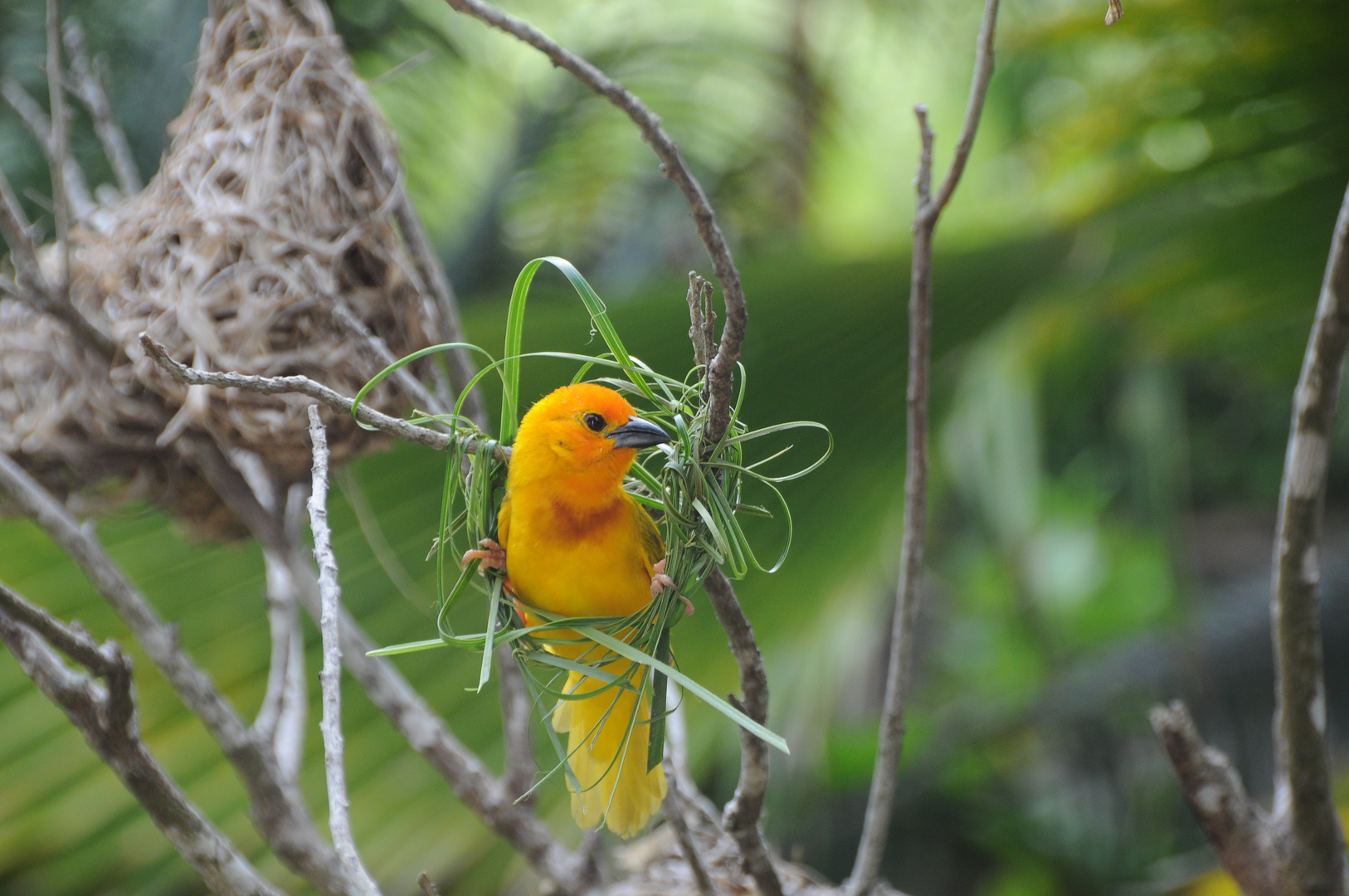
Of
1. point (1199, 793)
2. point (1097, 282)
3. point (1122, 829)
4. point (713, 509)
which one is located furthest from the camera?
point (1122, 829)

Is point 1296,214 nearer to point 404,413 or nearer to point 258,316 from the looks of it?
point 404,413

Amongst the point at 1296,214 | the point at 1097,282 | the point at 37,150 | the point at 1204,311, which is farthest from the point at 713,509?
the point at 37,150

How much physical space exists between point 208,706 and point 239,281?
0.52m

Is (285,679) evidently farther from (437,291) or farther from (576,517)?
(576,517)

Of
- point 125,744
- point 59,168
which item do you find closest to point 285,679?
point 125,744

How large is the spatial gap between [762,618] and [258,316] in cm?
80

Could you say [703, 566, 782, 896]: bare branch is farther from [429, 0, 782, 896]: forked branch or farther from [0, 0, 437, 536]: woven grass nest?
[0, 0, 437, 536]: woven grass nest

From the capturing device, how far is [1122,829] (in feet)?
8.90

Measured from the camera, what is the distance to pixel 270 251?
47.3 inches

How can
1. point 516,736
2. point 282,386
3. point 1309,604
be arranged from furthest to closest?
point 516,736 < point 1309,604 < point 282,386

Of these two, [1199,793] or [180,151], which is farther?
[180,151]

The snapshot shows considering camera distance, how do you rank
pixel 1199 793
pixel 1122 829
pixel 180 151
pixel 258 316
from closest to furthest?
pixel 1199 793, pixel 258 316, pixel 180 151, pixel 1122 829

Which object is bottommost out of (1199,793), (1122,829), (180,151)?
(1122,829)

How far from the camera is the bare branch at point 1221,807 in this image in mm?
1049
